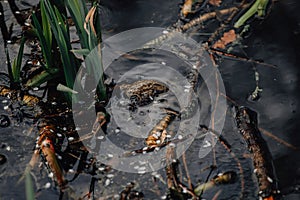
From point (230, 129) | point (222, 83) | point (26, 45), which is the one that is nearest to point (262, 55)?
point (222, 83)

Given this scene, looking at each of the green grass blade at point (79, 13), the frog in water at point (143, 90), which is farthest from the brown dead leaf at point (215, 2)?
the green grass blade at point (79, 13)

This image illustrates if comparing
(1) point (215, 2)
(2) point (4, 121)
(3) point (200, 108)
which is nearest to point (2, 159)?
(2) point (4, 121)

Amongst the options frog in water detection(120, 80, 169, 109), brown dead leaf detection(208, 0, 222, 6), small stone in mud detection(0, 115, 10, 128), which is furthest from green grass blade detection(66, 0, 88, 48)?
brown dead leaf detection(208, 0, 222, 6)

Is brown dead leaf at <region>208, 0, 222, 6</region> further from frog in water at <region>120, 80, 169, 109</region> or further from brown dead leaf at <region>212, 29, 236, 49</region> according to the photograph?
frog in water at <region>120, 80, 169, 109</region>

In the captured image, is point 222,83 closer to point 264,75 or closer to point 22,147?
point 264,75

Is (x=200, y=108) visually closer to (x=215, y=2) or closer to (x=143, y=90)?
(x=143, y=90)

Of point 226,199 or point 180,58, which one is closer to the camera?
point 226,199
